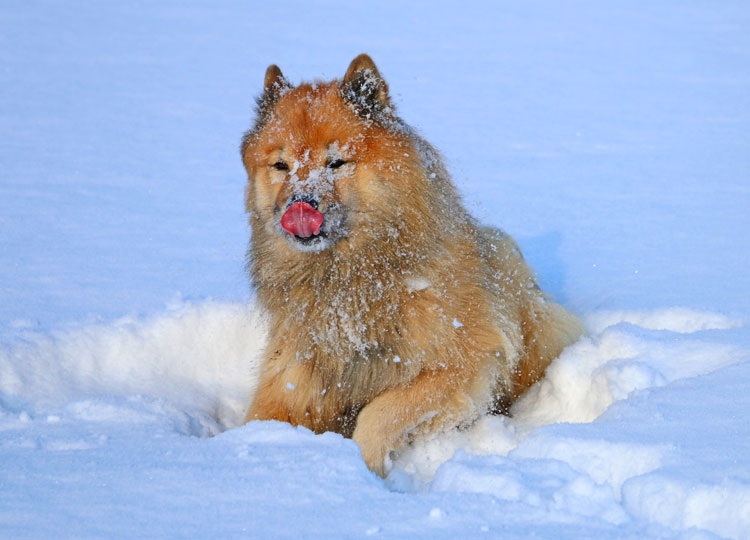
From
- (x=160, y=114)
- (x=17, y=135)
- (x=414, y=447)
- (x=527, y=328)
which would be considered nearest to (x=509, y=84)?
(x=160, y=114)

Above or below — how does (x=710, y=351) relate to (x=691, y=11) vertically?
below

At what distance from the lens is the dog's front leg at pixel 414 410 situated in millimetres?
3045

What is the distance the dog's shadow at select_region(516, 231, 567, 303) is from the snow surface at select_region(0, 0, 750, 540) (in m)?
0.02

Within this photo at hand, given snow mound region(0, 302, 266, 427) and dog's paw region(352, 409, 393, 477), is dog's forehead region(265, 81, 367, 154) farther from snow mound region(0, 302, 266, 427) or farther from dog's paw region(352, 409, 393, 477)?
dog's paw region(352, 409, 393, 477)

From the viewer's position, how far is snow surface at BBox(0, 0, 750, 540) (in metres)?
2.10

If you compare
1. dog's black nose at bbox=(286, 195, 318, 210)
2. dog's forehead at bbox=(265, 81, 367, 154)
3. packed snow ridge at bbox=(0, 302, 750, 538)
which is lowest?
packed snow ridge at bbox=(0, 302, 750, 538)

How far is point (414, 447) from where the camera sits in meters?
3.16

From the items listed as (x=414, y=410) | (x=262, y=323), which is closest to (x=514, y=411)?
(x=414, y=410)

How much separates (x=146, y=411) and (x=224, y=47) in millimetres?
8504

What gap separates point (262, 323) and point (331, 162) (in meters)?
1.01

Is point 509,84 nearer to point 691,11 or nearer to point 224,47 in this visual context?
point 224,47

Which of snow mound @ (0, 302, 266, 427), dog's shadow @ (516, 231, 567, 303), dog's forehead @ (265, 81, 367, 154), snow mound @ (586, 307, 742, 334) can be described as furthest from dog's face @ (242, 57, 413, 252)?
dog's shadow @ (516, 231, 567, 303)

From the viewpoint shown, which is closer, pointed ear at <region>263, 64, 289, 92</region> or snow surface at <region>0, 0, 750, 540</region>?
snow surface at <region>0, 0, 750, 540</region>

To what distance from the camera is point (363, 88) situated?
3109mm
